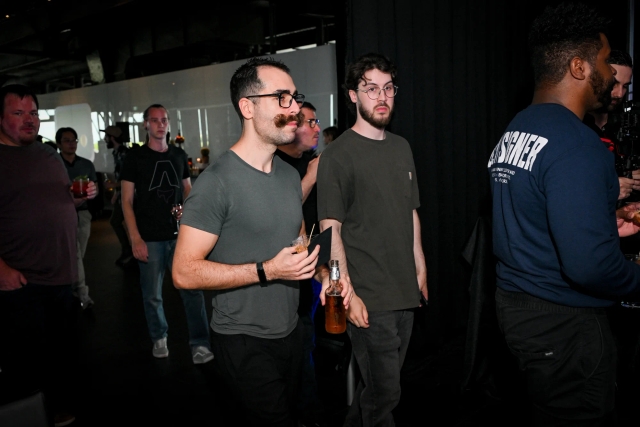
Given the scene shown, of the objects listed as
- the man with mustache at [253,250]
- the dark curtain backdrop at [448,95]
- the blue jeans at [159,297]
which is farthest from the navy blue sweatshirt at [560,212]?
the blue jeans at [159,297]

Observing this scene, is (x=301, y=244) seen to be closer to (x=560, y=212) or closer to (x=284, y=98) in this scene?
(x=284, y=98)

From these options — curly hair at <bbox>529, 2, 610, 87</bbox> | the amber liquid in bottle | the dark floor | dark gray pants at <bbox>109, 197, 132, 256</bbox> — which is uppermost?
curly hair at <bbox>529, 2, 610, 87</bbox>

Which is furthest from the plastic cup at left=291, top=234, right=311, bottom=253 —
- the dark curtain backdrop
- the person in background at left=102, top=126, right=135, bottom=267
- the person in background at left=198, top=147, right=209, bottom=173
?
the person in background at left=198, top=147, right=209, bottom=173

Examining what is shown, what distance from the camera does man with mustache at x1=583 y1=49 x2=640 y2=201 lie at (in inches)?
91.6

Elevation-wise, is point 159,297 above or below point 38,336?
below

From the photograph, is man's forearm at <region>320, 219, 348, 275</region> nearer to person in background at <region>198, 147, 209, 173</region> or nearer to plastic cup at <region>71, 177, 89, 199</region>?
plastic cup at <region>71, 177, 89, 199</region>

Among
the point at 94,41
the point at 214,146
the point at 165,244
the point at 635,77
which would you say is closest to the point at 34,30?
the point at 94,41

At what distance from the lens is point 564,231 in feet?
4.77

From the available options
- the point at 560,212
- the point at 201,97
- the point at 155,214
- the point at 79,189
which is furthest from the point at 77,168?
the point at 201,97

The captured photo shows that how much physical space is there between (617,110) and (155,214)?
9.76 ft

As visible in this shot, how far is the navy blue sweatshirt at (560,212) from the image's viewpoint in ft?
4.72

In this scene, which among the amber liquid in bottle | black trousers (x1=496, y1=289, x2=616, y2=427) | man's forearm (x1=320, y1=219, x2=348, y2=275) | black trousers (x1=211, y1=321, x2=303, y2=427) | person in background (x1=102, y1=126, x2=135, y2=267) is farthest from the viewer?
person in background (x1=102, y1=126, x2=135, y2=267)

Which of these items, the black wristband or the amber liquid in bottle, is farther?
the amber liquid in bottle

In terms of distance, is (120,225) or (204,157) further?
(204,157)
